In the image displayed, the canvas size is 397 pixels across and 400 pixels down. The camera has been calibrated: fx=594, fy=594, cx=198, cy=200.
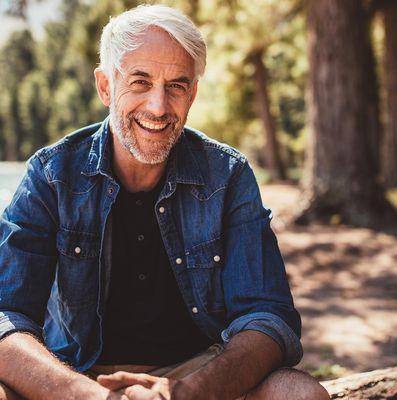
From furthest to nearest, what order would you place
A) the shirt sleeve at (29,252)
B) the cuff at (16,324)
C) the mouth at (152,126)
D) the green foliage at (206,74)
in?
the green foliage at (206,74) < the mouth at (152,126) < the shirt sleeve at (29,252) < the cuff at (16,324)

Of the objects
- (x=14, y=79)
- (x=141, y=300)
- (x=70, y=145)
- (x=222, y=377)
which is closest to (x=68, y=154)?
(x=70, y=145)

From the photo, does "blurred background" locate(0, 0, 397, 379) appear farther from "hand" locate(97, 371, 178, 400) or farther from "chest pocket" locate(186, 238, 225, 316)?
"hand" locate(97, 371, 178, 400)

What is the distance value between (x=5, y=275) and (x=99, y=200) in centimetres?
47

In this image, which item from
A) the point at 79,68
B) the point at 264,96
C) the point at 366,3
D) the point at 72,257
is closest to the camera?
the point at 72,257

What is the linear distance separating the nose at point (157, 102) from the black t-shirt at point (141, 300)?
15.0 inches

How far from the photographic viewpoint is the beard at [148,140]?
241 centimetres

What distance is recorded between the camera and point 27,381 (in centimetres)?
194

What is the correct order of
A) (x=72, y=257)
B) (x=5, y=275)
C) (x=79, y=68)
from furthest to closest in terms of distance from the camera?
1. (x=79, y=68)
2. (x=72, y=257)
3. (x=5, y=275)

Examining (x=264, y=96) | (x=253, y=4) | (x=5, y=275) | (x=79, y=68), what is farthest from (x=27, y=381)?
(x=79, y=68)

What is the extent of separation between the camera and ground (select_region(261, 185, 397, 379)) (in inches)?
165

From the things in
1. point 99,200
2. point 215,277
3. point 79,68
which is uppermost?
point 79,68

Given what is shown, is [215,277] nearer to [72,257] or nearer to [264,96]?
[72,257]

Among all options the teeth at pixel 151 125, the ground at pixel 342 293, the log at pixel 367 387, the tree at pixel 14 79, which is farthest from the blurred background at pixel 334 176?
the tree at pixel 14 79

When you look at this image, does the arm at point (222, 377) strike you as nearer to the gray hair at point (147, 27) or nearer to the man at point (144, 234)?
the man at point (144, 234)
